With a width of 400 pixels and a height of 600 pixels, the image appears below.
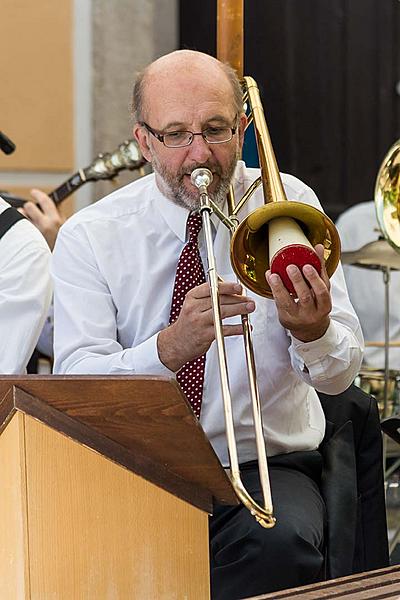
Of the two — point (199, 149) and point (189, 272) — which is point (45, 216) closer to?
point (189, 272)

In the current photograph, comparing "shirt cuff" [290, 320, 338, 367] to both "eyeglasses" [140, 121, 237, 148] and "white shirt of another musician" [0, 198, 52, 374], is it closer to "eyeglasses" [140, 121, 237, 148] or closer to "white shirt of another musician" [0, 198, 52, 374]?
"eyeglasses" [140, 121, 237, 148]

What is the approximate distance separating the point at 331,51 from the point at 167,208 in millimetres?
→ 3323

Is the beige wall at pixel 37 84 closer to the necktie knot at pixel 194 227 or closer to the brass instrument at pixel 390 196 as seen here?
the brass instrument at pixel 390 196

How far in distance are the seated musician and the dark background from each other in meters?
2.99

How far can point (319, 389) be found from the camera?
2494mm

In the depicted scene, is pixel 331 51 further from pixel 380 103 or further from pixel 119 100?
pixel 119 100

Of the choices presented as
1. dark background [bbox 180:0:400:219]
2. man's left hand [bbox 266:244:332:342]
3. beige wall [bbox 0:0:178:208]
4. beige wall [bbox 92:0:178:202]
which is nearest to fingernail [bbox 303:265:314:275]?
man's left hand [bbox 266:244:332:342]

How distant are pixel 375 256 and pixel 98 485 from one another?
7.96 feet

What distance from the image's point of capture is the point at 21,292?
9.48 feet

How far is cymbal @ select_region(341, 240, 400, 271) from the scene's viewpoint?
13.4 feet

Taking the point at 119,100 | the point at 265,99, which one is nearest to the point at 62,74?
the point at 119,100

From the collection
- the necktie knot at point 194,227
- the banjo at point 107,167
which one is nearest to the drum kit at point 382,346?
the banjo at point 107,167

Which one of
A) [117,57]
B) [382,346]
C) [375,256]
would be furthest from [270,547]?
[117,57]

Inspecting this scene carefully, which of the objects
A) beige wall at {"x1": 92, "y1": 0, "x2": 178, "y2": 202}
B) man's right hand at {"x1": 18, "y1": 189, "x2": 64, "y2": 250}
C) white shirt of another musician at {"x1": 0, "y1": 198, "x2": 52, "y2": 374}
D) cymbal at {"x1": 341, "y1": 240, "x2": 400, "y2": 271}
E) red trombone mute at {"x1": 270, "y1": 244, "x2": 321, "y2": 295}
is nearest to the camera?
red trombone mute at {"x1": 270, "y1": 244, "x2": 321, "y2": 295}
